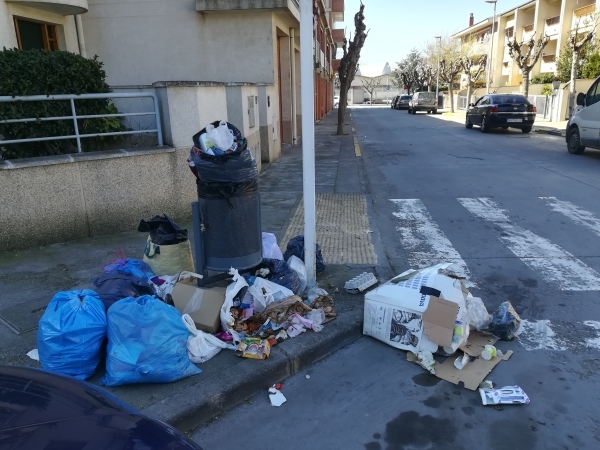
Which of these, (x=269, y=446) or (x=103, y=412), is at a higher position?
(x=103, y=412)

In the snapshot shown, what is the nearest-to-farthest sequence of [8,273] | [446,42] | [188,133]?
1. [8,273]
2. [188,133]
3. [446,42]

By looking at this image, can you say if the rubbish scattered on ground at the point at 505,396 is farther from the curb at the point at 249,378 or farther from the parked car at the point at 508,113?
the parked car at the point at 508,113

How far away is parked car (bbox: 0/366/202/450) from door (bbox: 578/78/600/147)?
1339cm

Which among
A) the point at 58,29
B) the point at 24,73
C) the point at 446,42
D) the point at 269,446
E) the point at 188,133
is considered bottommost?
the point at 269,446

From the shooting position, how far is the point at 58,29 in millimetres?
10734

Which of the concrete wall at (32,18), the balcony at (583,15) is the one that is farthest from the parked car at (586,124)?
the balcony at (583,15)

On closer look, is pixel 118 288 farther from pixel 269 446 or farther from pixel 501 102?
pixel 501 102

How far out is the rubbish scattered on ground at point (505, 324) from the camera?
3.87 m

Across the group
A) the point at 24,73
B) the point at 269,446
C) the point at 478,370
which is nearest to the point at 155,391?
the point at 269,446

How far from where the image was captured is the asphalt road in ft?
9.40

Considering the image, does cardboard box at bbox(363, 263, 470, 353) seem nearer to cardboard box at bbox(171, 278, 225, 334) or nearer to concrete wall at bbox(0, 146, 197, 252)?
cardboard box at bbox(171, 278, 225, 334)

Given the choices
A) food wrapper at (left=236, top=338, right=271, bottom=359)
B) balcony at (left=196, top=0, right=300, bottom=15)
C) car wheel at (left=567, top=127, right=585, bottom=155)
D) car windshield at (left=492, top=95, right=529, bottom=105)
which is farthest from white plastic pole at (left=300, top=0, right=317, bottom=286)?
car windshield at (left=492, top=95, right=529, bottom=105)

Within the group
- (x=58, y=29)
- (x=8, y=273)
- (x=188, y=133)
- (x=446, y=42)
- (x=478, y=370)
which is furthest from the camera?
(x=446, y=42)

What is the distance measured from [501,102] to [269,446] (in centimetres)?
2088
